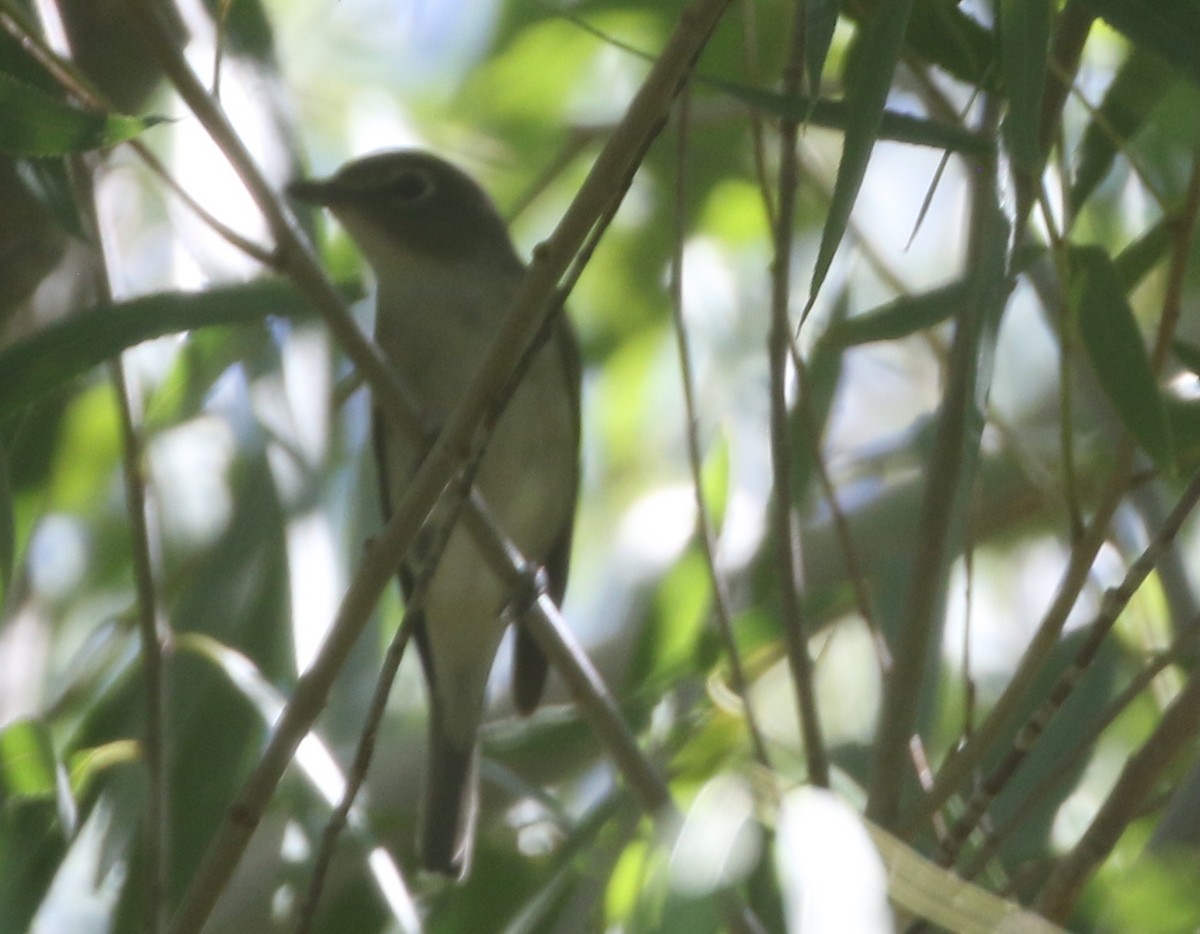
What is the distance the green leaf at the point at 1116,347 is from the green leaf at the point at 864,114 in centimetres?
39

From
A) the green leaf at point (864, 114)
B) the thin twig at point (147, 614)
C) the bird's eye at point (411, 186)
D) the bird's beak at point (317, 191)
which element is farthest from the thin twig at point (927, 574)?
the bird's eye at point (411, 186)

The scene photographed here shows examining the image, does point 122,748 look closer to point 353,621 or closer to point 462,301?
point 353,621

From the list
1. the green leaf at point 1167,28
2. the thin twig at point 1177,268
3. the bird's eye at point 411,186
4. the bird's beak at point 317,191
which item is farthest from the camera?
the bird's eye at point 411,186

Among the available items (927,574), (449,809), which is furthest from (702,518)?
(449,809)

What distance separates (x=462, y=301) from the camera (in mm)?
2996

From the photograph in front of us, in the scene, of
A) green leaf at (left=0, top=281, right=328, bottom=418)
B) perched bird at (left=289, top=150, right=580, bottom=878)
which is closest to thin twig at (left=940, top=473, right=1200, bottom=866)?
green leaf at (left=0, top=281, right=328, bottom=418)

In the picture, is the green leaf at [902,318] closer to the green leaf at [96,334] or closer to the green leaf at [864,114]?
the green leaf at [864,114]

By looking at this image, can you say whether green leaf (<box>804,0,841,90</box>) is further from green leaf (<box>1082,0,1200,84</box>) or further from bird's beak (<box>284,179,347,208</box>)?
bird's beak (<box>284,179,347,208</box>)

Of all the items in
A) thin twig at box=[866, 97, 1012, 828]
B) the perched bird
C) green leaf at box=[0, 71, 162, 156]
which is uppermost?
the perched bird

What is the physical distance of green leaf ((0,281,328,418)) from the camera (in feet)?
5.24

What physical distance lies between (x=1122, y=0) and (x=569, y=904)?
3.59 ft

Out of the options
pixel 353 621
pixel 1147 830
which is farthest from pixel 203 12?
pixel 1147 830

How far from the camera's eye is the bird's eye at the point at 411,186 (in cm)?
302

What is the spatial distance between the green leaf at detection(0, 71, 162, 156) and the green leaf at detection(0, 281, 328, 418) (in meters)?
0.17
